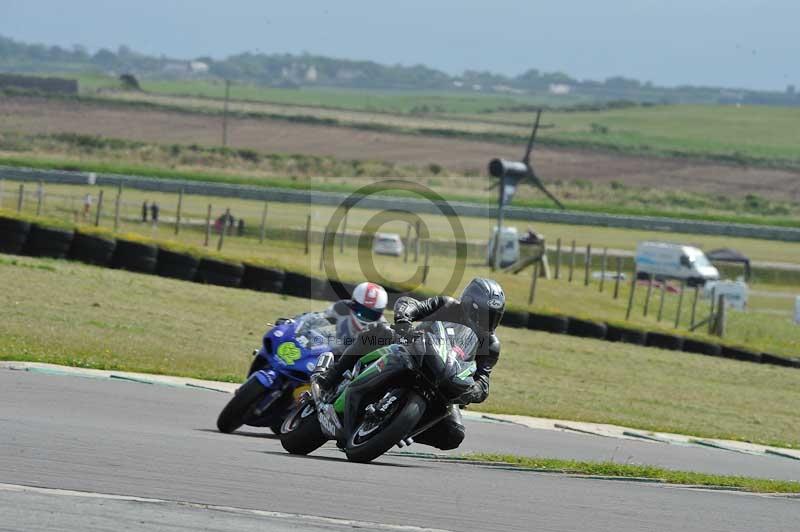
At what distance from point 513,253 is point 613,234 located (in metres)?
16.1

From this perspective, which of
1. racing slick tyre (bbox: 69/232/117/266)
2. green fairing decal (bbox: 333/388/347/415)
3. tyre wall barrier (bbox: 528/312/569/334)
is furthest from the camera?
tyre wall barrier (bbox: 528/312/569/334)

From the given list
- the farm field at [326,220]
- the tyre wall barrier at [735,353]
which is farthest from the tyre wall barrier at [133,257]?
the farm field at [326,220]

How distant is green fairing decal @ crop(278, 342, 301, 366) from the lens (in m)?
11.4

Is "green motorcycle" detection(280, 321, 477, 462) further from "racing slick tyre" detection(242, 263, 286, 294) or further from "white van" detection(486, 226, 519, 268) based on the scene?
"white van" detection(486, 226, 519, 268)

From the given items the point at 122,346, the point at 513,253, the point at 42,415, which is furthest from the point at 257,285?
the point at 513,253

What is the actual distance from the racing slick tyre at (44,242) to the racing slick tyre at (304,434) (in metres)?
15.8

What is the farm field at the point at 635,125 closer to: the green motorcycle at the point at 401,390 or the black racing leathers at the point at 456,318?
the black racing leathers at the point at 456,318

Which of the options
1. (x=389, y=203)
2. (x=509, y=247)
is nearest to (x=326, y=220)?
(x=509, y=247)

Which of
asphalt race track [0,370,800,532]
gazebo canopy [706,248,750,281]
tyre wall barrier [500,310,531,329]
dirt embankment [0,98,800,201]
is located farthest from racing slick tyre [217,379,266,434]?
dirt embankment [0,98,800,201]

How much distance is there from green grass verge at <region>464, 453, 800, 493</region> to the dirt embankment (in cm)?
7970

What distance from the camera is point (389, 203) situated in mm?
A: 59344

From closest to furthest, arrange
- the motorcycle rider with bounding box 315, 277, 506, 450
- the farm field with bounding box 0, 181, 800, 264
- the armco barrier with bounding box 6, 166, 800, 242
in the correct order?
the motorcycle rider with bounding box 315, 277, 506, 450, the farm field with bounding box 0, 181, 800, 264, the armco barrier with bounding box 6, 166, 800, 242

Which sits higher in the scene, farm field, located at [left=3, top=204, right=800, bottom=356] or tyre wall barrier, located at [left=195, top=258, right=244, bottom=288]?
tyre wall barrier, located at [left=195, top=258, right=244, bottom=288]

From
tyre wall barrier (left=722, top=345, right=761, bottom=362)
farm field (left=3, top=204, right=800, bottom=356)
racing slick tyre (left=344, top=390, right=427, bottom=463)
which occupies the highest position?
racing slick tyre (left=344, top=390, right=427, bottom=463)
